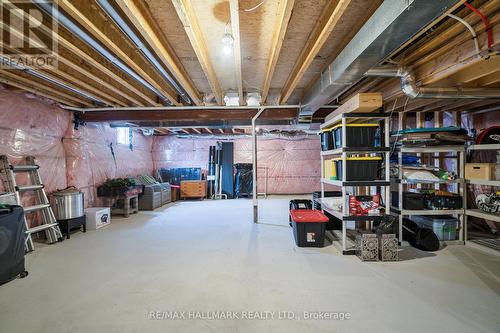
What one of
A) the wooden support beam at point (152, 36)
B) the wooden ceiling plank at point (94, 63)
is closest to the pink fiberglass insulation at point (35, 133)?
the wooden ceiling plank at point (94, 63)

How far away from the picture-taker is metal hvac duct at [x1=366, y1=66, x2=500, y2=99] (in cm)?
249

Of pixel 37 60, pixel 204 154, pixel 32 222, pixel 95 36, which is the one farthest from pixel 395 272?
pixel 204 154

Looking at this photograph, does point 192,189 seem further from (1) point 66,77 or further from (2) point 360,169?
(2) point 360,169

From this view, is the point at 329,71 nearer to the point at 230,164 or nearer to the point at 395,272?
the point at 395,272

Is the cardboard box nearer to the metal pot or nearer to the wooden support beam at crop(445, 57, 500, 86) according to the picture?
the wooden support beam at crop(445, 57, 500, 86)

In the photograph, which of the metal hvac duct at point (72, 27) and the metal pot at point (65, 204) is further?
the metal pot at point (65, 204)

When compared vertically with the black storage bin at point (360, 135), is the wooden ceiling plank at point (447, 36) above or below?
above

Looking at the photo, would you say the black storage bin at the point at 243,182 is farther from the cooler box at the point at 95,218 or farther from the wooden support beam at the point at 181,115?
the cooler box at the point at 95,218

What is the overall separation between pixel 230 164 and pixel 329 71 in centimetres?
572

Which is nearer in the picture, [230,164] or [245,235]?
[245,235]

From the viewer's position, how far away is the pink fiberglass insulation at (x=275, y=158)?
8.19 metres

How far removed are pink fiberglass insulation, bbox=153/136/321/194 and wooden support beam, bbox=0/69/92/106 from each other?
417 centimetres

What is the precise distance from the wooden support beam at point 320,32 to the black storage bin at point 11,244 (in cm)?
343

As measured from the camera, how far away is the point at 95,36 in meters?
1.95
